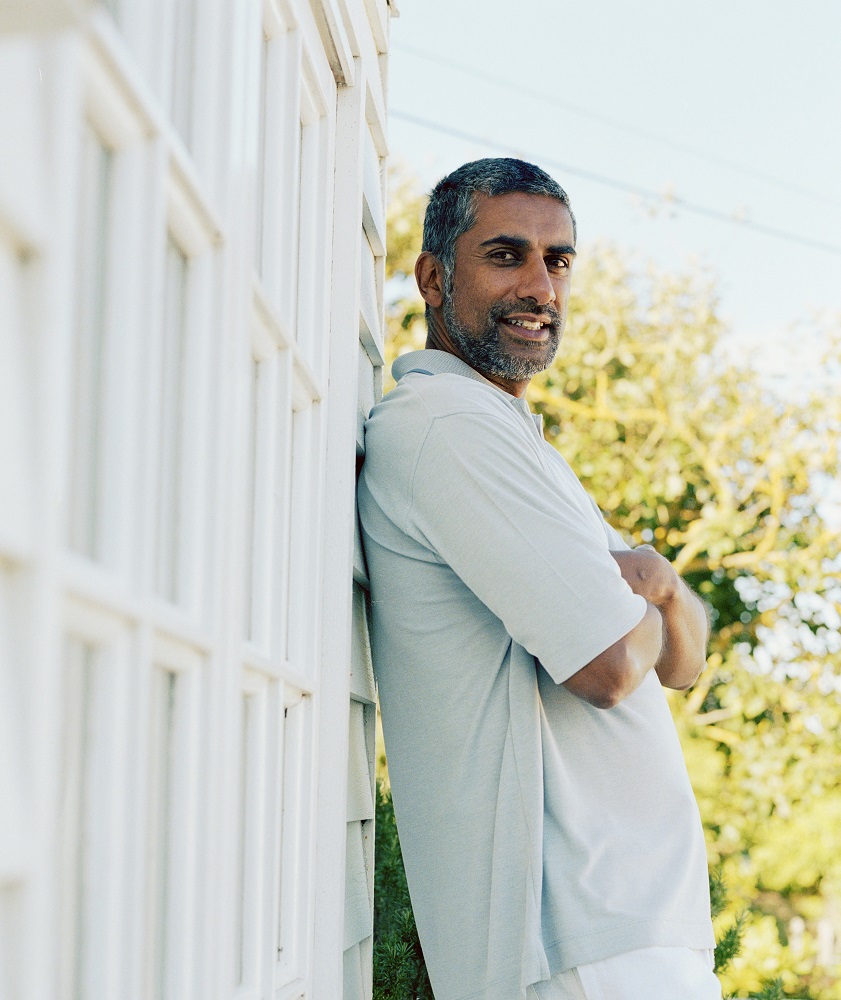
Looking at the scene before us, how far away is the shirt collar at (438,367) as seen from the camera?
2.04 meters

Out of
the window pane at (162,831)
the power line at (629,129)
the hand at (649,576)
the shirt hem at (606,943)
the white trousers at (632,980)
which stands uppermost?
the power line at (629,129)

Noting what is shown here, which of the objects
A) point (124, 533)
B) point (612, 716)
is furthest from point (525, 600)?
point (124, 533)

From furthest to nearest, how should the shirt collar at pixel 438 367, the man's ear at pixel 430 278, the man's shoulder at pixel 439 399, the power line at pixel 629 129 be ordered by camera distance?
the power line at pixel 629 129 < the man's ear at pixel 430 278 < the shirt collar at pixel 438 367 < the man's shoulder at pixel 439 399

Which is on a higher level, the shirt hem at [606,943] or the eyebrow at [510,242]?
the eyebrow at [510,242]

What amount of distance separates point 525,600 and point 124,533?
827mm

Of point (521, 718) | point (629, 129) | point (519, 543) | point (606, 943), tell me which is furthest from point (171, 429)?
point (629, 129)

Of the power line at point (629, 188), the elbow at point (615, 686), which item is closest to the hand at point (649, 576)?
the elbow at point (615, 686)

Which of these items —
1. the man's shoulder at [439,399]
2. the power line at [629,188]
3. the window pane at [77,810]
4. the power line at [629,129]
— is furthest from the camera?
the power line at [629,129]

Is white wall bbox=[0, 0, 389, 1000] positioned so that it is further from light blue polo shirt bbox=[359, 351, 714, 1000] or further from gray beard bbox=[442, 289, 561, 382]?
gray beard bbox=[442, 289, 561, 382]

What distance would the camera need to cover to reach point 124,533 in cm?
78

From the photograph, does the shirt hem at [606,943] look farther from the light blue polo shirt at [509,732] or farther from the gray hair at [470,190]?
the gray hair at [470,190]

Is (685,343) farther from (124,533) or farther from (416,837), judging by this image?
(124,533)

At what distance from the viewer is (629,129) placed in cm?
860

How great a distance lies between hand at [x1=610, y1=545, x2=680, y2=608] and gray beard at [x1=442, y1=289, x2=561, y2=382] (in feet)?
1.40
